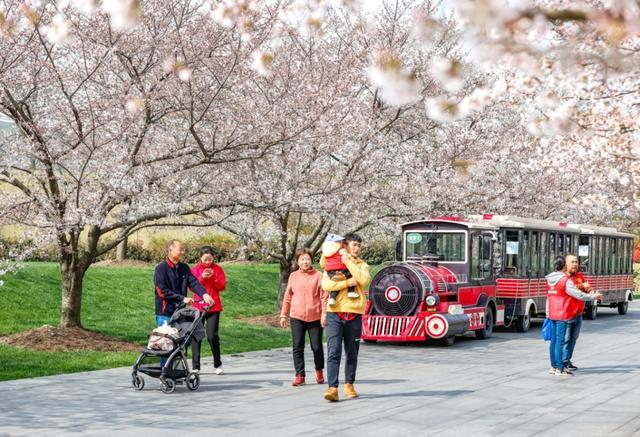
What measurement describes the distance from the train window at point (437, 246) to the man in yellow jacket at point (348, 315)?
923 cm

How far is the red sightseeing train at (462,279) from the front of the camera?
60.8 ft

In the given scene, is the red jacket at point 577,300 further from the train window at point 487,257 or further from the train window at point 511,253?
the train window at point 511,253

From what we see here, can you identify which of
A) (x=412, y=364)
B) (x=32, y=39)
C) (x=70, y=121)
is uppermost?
(x=32, y=39)

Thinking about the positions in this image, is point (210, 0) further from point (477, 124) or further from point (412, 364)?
point (477, 124)

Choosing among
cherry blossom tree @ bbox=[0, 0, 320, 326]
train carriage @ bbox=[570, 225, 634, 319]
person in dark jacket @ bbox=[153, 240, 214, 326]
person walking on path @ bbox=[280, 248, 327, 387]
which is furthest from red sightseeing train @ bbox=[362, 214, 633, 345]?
person in dark jacket @ bbox=[153, 240, 214, 326]

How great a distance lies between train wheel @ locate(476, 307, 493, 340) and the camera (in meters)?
20.5

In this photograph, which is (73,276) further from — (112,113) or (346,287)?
(346,287)

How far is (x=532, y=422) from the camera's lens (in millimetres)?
9883

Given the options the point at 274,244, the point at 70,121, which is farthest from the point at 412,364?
the point at 274,244

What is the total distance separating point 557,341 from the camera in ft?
45.6

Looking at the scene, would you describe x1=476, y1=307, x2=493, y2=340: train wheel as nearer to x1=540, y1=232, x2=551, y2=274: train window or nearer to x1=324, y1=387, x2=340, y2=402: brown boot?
x1=540, y1=232, x2=551, y2=274: train window

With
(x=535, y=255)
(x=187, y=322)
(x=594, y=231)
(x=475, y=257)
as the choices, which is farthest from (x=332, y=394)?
(x=594, y=231)

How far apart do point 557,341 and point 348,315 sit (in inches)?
158

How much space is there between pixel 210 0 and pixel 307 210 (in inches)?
158
